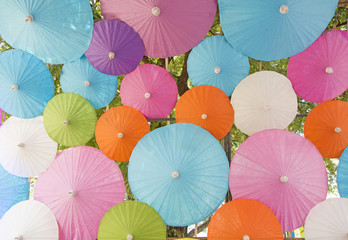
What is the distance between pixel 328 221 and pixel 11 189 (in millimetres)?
2921

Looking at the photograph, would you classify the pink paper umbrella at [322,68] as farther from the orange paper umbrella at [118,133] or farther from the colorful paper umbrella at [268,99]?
the orange paper umbrella at [118,133]

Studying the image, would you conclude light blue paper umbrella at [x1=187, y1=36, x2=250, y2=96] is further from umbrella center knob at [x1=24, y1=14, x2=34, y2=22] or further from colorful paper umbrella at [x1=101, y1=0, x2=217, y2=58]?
umbrella center knob at [x1=24, y1=14, x2=34, y2=22]

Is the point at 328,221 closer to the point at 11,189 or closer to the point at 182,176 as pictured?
the point at 182,176

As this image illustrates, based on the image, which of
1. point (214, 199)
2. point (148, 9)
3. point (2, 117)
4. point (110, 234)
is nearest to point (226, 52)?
point (148, 9)

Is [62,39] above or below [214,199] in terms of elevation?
above

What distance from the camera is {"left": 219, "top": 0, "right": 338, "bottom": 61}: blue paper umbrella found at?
6.67 feet

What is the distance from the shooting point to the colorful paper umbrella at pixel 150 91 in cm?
262

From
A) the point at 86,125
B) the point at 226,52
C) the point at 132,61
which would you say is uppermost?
the point at 226,52

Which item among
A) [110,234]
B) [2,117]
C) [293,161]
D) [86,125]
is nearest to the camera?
[110,234]

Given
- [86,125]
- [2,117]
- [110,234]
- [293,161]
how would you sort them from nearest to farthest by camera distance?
[110,234] → [293,161] → [86,125] → [2,117]

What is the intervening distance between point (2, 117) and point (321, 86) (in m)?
3.30

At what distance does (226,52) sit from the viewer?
8.21ft

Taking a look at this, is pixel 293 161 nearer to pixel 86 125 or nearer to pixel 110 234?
pixel 110 234

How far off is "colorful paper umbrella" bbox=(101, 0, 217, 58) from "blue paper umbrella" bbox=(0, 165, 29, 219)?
1.83m
